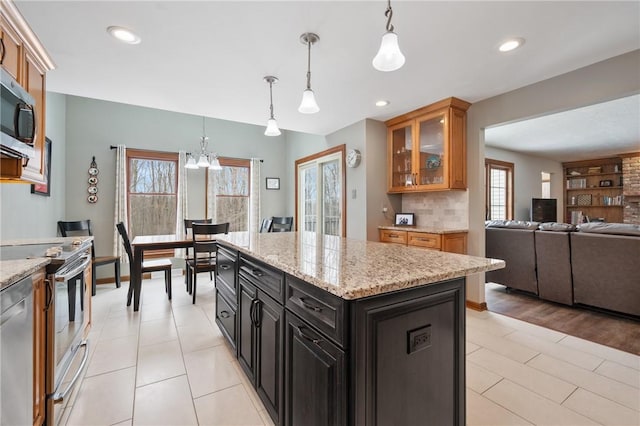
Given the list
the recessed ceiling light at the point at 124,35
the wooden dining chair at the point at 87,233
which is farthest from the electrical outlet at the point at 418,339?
the wooden dining chair at the point at 87,233

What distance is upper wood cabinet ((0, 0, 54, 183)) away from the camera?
1.56 metres

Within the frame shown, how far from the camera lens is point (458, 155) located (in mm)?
3445

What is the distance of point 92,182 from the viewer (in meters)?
4.54

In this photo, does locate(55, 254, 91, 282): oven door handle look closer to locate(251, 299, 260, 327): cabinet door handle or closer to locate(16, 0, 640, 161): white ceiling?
locate(251, 299, 260, 327): cabinet door handle

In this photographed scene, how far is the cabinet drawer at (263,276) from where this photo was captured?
1.42 meters

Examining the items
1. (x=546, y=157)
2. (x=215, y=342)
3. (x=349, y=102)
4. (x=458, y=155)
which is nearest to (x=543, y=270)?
(x=458, y=155)

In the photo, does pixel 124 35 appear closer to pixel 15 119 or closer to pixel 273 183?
pixel 15 119

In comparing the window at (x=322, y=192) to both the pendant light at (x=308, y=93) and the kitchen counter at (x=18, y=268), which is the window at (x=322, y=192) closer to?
the pendant light at (x=308, y=93)

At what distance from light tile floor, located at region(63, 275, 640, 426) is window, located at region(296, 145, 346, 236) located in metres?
2.57

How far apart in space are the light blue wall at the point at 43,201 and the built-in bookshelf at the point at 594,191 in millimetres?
10906

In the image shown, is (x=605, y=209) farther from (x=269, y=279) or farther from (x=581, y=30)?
(x=269, y=279)

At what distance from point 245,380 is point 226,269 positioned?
81 centimetres

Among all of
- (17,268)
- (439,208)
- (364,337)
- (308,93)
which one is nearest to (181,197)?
(308,93)

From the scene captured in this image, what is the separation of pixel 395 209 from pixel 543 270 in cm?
197
